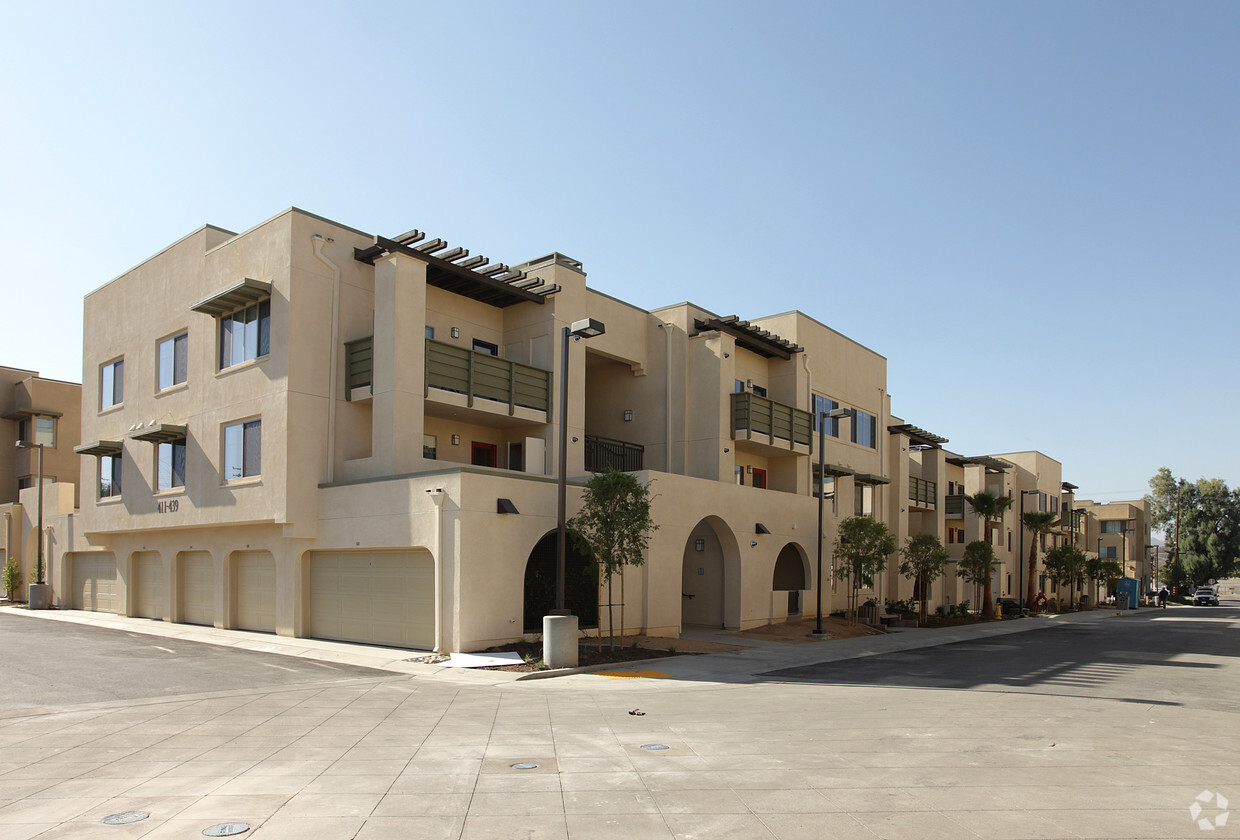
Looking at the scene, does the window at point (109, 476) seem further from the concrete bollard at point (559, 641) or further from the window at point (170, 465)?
the concrete bollard at point (559, 641)

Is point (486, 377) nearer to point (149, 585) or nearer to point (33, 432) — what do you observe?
point (149, 585)

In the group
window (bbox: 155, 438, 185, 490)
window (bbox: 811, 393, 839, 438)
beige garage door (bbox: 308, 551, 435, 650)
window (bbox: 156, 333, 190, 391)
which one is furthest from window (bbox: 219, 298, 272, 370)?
window (bbox: 811, 393, 839, 438)

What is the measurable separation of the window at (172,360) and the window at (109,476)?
4.85 m

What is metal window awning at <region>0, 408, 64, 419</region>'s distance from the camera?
42344 mm

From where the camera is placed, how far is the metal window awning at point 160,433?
26192 millimetres

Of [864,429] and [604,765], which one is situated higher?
[864,429]

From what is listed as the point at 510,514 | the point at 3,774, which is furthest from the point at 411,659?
the point at 3,774

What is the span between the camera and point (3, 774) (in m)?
8.42

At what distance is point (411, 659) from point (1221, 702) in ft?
50.6

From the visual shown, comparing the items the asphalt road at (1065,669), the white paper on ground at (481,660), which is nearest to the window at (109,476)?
the white paper on ground at (481,660)

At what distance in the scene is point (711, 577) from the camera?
2791 cm

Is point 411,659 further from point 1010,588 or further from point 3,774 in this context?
point 1010,588

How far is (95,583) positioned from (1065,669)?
111 feet

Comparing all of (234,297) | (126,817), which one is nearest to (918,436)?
(234,297)
